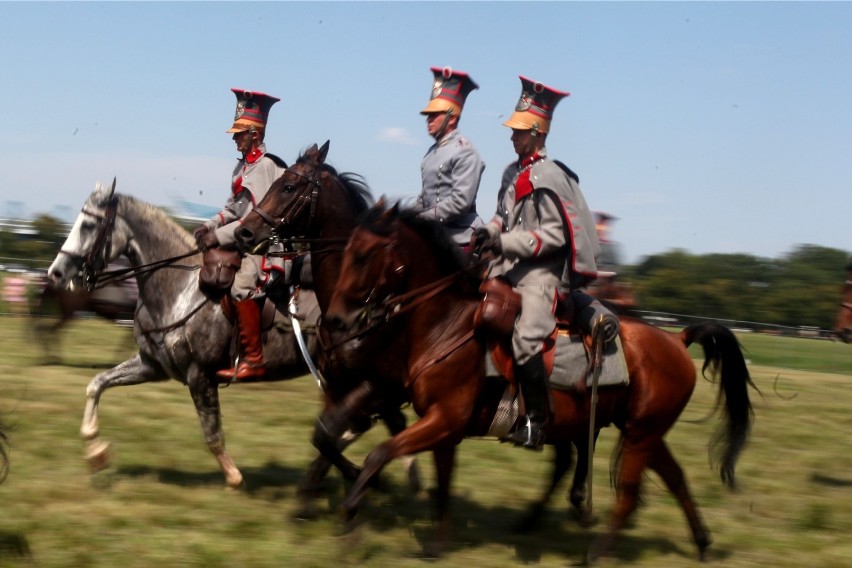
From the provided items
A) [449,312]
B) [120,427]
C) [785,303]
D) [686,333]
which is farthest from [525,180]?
[785,303]

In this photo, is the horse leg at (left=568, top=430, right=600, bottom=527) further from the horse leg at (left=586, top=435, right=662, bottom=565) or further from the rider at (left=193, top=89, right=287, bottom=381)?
the rider at (left=193, top=89, right=287, bottom=381)

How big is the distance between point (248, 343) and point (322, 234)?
47.8 inches

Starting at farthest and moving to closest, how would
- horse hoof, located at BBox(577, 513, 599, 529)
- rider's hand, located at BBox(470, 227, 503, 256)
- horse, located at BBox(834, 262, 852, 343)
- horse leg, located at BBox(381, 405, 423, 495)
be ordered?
horse, located at BBox(834, 262, 852, 343) → horse leg, located at BBox(381, 405, 423, 495) → horse hoof, located at BBox(577, 513, 599, 529) → rider's hand, located at BBox(470, 227, 503, 256)

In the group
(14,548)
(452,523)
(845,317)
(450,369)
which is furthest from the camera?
(845,317)

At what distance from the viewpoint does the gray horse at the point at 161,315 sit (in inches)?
325

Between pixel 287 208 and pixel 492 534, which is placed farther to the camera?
pixel 492 534

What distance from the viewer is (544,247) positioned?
659 centimetres

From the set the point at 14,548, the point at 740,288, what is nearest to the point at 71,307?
the point at 14,548

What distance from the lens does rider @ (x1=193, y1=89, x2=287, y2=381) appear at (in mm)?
8164

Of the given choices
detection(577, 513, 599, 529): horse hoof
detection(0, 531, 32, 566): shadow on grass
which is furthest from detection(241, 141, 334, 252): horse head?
detection(577, 513, 599, 529): horse hoof

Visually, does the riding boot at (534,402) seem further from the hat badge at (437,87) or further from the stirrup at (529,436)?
the hat badge at (437,87)

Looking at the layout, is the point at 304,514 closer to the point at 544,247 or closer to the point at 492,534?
the point at 492,534

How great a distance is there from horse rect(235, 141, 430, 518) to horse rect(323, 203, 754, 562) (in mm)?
400

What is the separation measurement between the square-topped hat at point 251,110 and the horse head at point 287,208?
121 cm
